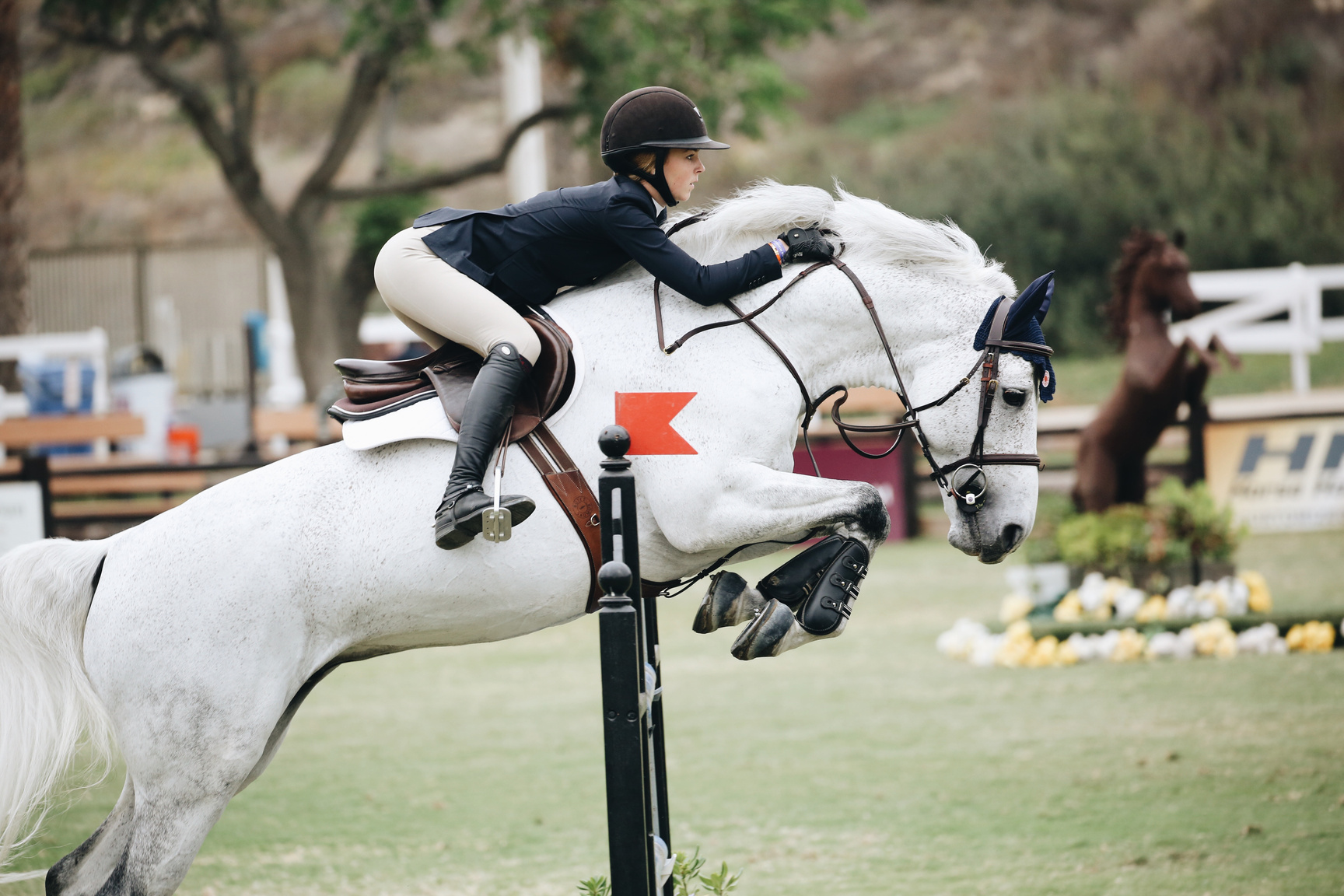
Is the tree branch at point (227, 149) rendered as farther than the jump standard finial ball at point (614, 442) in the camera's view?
Yes

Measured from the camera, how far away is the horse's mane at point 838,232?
11.5 ft

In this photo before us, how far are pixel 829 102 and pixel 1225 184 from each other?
13.4 metres

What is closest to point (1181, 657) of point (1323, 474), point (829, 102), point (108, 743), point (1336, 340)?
point (1323, 474)

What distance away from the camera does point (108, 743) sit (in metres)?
3.52

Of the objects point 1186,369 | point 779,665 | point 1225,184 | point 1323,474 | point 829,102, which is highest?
point 829,102

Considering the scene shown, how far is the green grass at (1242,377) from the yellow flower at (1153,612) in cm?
1018

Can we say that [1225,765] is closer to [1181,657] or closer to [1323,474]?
[1181,657]

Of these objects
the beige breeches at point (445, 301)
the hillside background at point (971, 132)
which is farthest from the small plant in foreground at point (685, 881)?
the hillside background at point (971, 132)

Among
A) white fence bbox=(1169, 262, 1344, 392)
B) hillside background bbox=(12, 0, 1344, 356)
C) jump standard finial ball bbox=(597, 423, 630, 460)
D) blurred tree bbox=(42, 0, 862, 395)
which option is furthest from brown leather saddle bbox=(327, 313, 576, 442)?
white fence bbox=(1169, 262, 1344, 392)

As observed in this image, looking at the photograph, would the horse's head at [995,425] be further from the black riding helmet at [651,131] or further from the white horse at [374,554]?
the black riding helmet at [651,131]

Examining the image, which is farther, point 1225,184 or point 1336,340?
point 1225,184

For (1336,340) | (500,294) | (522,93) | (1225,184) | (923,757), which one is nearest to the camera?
(500,294)

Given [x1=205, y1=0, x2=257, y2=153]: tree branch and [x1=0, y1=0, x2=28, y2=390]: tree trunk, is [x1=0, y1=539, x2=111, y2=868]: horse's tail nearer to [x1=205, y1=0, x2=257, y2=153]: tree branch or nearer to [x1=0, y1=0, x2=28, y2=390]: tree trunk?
[x1=205, y1=0, x2=257, y2=153]: tree branch

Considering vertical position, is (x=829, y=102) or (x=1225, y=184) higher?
(x=829, y=102)
